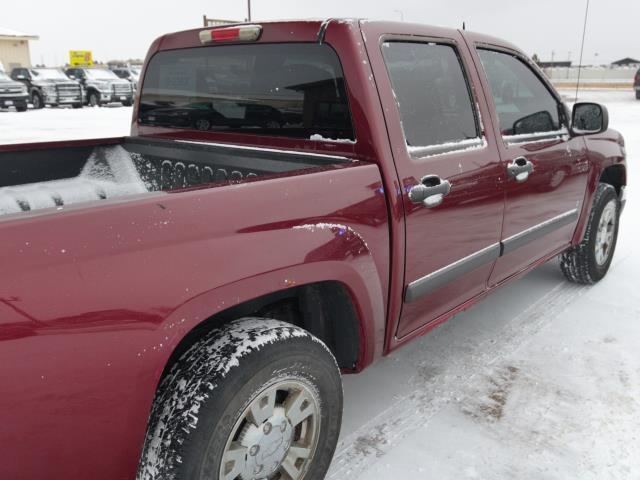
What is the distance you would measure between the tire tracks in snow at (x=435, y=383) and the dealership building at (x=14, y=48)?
1786 inches

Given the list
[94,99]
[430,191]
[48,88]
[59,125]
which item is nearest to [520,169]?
[430,191]

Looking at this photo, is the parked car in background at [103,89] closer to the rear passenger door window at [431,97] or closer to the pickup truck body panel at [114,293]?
the rear passenger door window at [431,97]

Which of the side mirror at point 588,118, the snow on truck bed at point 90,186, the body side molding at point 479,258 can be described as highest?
the side mirror at point 588,118

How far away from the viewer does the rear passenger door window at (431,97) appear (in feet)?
7.99

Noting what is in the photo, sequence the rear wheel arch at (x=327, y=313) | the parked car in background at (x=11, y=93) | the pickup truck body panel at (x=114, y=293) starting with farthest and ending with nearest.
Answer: the parked car in background at (x=11, y=93)
the rear wheel arch at (x=327, y=313)
the pickup truck body panel at (x=114, y=293)

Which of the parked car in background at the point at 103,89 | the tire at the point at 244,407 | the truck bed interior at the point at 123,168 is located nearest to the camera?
the tire at the point at 244,407

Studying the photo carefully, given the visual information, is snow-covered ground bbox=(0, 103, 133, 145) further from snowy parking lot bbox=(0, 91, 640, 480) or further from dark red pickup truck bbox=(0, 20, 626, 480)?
snowy parking lot bbox=(0, 91, 640, 480)

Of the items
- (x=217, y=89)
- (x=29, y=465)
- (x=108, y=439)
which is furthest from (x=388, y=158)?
(x=29, y=465)

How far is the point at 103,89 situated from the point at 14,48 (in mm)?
24735

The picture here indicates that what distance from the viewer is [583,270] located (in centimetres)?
429

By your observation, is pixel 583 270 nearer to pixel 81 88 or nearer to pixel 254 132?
pixel 254 132

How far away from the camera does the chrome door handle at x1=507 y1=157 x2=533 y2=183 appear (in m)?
2.93

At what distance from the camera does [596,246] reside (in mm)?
4328

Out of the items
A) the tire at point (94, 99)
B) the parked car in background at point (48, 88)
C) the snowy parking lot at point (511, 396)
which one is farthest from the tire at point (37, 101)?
the snowy parking lot at point (511, 396)
